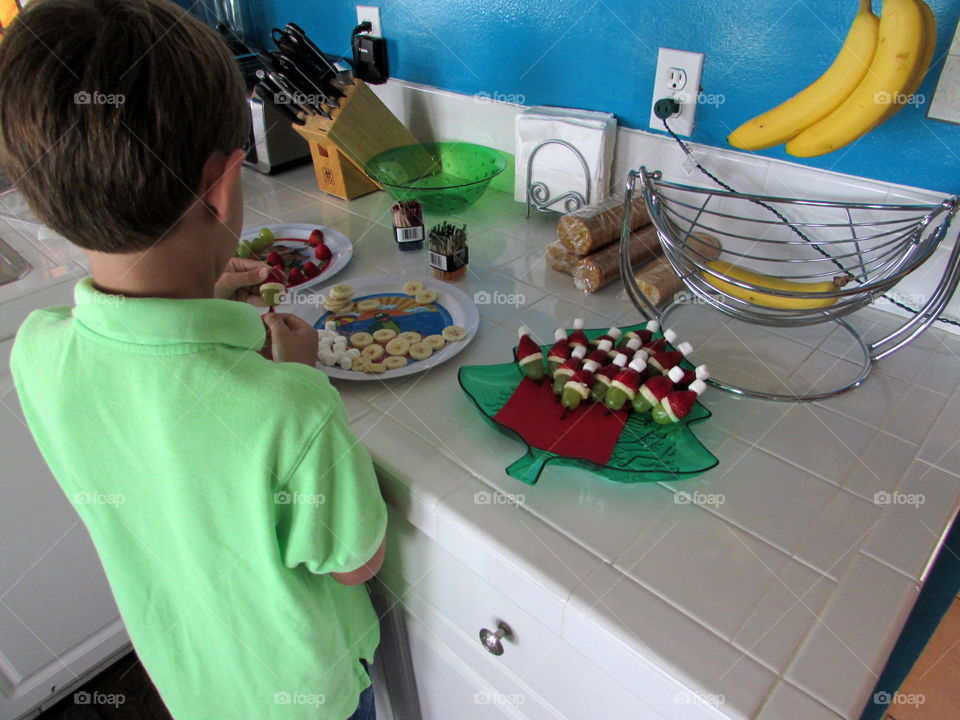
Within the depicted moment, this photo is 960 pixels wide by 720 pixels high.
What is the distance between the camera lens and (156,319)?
0.45m

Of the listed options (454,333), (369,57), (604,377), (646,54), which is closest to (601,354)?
(604,377)

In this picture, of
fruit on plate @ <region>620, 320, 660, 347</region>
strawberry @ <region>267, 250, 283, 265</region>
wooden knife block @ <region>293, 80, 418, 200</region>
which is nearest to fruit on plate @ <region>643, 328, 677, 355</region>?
fruit on plate @ <region>620, 320, 660, 347</region>

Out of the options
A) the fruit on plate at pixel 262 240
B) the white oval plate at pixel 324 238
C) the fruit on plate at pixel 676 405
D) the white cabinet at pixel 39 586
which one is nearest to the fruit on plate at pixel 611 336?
the fruit on plate at pixel 676 405

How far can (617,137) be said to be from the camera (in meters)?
1.04

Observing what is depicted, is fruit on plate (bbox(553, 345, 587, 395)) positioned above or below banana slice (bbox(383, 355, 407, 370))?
above

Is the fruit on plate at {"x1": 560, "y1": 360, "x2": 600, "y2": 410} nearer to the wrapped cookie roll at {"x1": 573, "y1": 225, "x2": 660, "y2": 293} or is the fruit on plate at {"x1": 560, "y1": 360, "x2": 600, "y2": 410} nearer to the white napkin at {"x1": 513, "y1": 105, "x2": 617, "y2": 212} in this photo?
the wrapped cookie roll at {"x1": 573, "y1": 225, "x2": 660, "y2": 293}

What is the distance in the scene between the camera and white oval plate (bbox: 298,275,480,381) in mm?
751

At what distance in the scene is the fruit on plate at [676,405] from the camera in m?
0.65

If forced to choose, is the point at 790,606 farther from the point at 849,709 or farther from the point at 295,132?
the point at 295,132

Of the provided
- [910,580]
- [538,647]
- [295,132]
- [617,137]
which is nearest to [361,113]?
[295,132]

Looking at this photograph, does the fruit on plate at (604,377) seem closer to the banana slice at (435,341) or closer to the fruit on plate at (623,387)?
the fruit on plate at (623,387)

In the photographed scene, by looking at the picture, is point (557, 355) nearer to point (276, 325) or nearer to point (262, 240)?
point (276, 325)

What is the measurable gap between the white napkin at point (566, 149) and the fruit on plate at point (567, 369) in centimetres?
44

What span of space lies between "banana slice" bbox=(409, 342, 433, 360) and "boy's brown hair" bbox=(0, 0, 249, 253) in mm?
377
